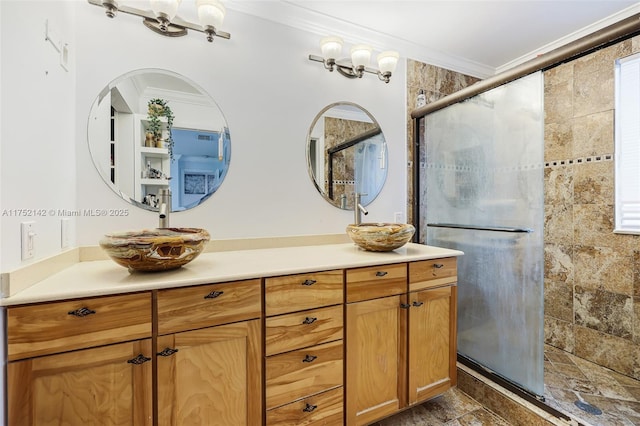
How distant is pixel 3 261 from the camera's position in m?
0.88

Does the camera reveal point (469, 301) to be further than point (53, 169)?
Yes

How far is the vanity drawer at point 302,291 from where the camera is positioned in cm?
123

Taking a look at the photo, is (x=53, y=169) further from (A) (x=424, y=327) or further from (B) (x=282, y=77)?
(A) (x=424, y=327)

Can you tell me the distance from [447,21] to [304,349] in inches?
89.1

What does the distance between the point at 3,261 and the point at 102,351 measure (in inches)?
15.6

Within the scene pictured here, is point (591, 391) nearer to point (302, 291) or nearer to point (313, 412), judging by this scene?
point (313, 412)

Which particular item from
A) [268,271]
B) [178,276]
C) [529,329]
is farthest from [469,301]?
[178,276]

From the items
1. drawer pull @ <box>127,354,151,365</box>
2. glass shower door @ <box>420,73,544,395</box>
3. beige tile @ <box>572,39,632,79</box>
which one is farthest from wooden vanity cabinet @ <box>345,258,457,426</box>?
beige tile @ <box>572,39,632,79</box>

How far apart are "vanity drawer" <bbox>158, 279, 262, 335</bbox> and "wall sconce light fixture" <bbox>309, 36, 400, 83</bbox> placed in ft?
4.98

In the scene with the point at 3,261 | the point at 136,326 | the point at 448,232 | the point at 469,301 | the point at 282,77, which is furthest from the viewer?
the point at 448,232

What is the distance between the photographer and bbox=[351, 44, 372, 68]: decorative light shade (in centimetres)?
198

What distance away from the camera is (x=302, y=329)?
1293 mm

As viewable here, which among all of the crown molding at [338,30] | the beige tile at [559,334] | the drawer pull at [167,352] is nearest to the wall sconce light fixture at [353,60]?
the crown molding at [338,30]

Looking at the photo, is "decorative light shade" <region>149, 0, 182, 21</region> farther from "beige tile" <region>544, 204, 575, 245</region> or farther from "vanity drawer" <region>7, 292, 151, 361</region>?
"beige tile" <region>544, 204, 575, 245</region>
